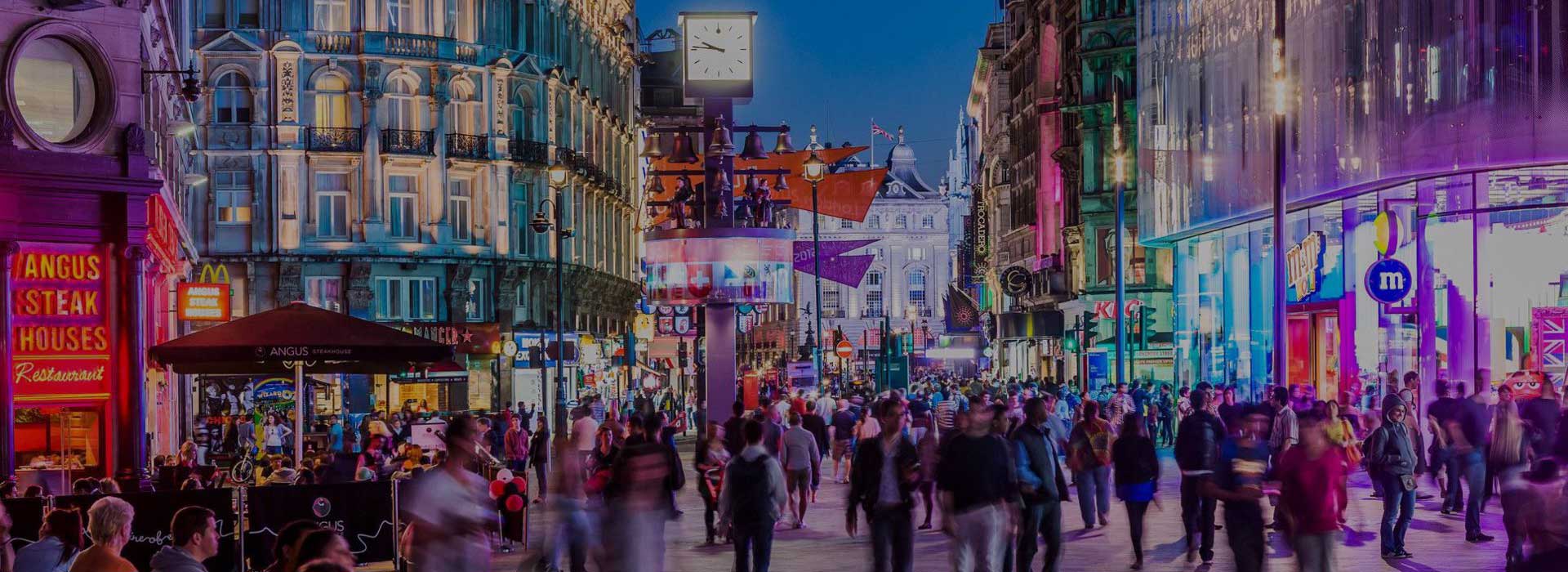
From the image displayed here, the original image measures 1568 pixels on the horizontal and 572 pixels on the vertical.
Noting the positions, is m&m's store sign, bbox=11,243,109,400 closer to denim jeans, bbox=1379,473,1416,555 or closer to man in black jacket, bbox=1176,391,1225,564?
man in black jacket, bbox=1176,391,1225,564

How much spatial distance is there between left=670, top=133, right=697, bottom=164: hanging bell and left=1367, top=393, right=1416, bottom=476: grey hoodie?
15.3 meters

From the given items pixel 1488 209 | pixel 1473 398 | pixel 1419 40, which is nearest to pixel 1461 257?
pixel 1488 209

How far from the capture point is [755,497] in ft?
53.5

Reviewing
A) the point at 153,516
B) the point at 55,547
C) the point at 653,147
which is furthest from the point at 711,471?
the point at 55,547

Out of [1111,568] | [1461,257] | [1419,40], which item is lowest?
[1111,568]

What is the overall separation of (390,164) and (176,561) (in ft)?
155

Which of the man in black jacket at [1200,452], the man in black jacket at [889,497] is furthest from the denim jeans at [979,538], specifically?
the man in black jacket at [1200,452]

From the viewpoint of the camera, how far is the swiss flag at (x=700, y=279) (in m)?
32.2

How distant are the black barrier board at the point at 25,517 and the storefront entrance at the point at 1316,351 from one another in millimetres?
29364

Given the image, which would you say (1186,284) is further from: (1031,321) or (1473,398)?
(1473,398)

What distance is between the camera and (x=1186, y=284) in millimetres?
53906

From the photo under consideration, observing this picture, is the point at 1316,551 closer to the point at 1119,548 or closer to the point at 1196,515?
the point at 1196,515

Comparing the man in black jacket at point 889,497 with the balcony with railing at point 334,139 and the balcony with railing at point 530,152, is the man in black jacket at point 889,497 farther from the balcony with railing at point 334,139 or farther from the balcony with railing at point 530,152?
the balcony with railing at point 530,152

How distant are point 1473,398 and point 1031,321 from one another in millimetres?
52913
